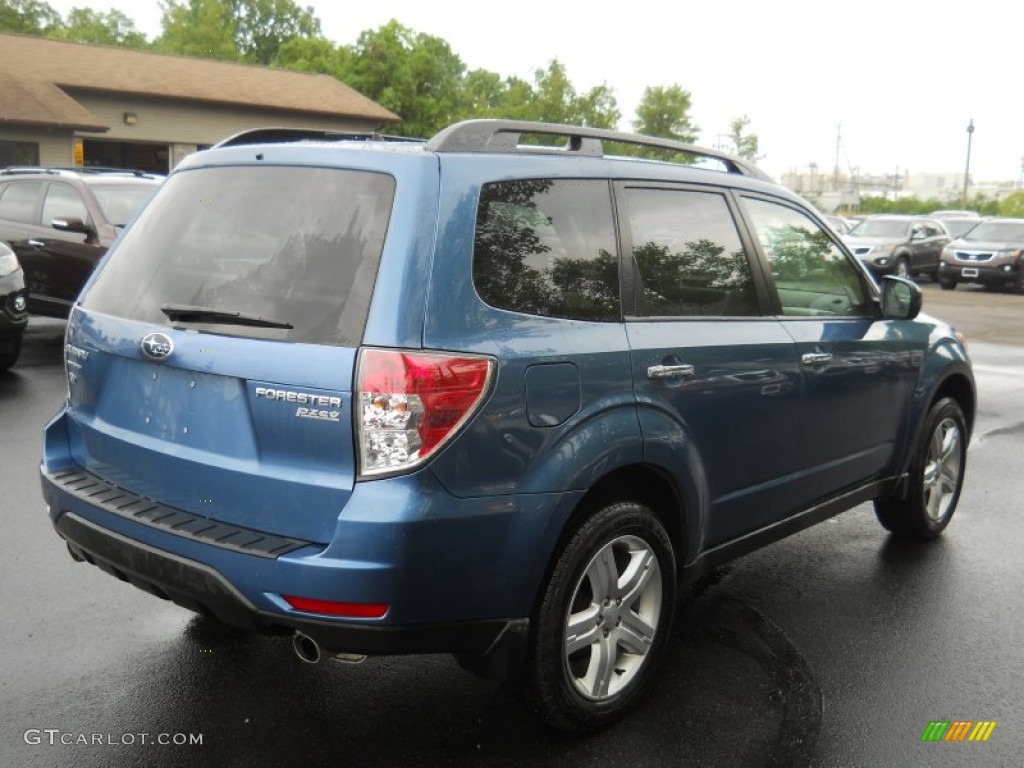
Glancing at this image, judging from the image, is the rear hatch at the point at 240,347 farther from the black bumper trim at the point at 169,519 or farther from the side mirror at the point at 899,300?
the side mirror at the point at 899,300

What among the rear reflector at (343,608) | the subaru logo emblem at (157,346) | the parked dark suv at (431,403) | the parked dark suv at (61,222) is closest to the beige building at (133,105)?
the parked dark suv at (61,222)

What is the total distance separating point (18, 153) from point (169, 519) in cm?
2760

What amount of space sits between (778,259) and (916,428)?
139cm

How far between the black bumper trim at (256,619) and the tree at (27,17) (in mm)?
63170

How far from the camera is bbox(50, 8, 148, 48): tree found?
239 feet

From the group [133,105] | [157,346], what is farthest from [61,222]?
[133,105]

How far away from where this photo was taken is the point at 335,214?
9.85 feet

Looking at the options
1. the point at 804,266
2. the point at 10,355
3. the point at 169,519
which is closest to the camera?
the point at 169,519

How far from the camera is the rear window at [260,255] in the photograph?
290 centimetres

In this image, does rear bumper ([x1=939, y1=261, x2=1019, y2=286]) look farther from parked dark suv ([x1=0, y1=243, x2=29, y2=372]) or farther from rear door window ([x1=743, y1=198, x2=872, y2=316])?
rear door window ([x1=743, y1=198, x2=872, y2=316])

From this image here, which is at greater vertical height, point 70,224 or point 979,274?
point 70,224

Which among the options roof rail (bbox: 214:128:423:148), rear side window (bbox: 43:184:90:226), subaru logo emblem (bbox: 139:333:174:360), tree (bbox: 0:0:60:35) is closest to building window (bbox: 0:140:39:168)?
rear side window (bbox: 43:184:90:226)

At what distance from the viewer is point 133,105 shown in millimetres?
30734

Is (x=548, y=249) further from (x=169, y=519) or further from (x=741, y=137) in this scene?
(x=741, y=137)
